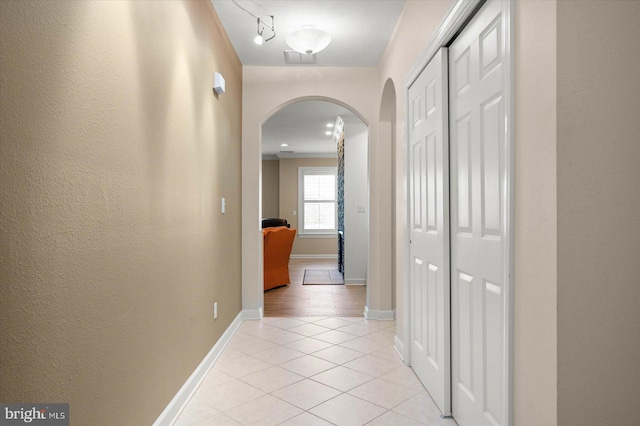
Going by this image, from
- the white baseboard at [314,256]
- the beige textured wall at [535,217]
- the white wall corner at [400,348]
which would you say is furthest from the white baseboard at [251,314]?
the white baseboard at [314,256]

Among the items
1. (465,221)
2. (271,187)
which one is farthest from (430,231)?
(271,187)

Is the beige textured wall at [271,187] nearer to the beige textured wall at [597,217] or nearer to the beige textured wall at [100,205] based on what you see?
the beige textured wall at [100,205]

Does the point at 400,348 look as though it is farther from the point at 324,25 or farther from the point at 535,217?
the point at 324,25

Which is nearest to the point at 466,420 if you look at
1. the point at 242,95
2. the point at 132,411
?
the point at 132,411

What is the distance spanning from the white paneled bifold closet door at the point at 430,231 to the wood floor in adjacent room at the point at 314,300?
1.88 m

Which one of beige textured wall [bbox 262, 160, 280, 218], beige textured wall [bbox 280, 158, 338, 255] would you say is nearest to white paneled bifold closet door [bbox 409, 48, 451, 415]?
beige textured wall [bbox 280, 158, 338, 255]

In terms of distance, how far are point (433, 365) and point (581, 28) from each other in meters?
1.85

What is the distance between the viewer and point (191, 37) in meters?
2.54

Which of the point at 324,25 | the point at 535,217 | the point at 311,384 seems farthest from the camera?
the point at 324,25

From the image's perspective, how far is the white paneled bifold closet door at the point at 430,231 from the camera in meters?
2.26

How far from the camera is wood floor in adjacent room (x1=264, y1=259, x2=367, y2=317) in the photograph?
185 inches

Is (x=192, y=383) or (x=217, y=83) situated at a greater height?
(x=217, y=83)

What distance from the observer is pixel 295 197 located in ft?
34.8

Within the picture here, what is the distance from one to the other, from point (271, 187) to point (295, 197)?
655mm
